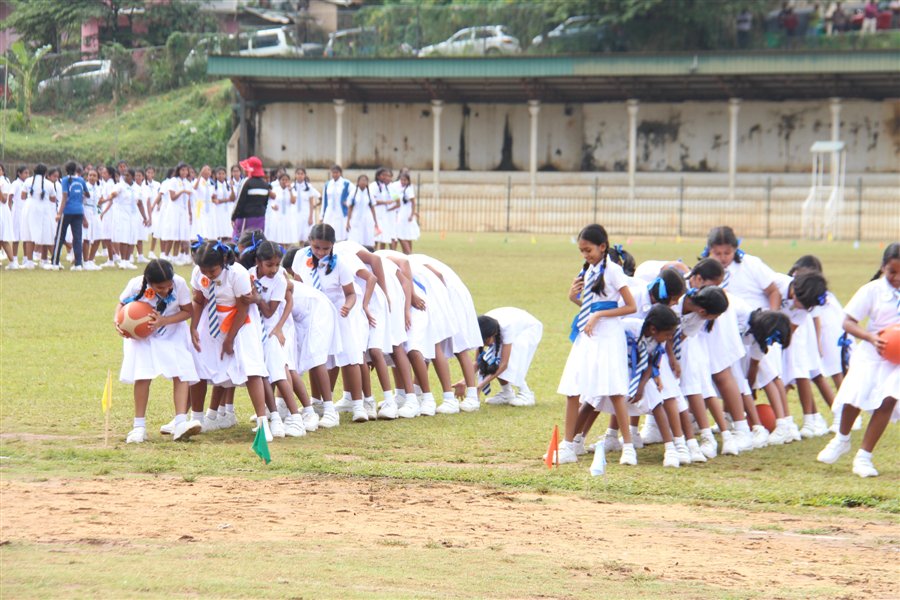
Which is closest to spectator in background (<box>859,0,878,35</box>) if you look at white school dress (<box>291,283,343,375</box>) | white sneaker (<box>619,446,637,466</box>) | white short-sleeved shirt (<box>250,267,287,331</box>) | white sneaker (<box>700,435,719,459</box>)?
white sneaker (<box>700,435,719,459</box>)

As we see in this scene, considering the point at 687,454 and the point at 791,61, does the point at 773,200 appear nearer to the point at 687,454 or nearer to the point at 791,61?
the point at 791,61

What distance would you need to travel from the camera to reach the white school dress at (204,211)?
28.8 m

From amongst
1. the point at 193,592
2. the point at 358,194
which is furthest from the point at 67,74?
the point at 193,592

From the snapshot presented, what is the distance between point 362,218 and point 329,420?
17.5 metres

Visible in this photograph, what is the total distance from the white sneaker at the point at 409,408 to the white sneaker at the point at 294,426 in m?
1.30

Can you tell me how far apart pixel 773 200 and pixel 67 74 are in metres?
26.4

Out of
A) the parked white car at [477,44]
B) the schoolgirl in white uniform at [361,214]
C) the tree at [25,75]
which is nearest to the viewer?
the schoolgirl in white uniform at [361,214]

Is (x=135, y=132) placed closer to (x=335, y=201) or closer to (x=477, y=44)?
(x=477, y=44)

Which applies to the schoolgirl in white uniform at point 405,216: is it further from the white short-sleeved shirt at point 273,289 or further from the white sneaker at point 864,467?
the white sneaker at point 864,467

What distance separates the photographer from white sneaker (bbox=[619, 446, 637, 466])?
10.2m

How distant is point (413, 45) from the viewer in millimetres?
56344

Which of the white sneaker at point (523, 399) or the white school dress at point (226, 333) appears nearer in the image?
the white school dress at point (226, 333)

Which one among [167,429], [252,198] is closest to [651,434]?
[167,429]

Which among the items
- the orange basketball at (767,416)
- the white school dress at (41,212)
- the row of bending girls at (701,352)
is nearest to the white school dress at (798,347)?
the row of bending girls at (701,352)
